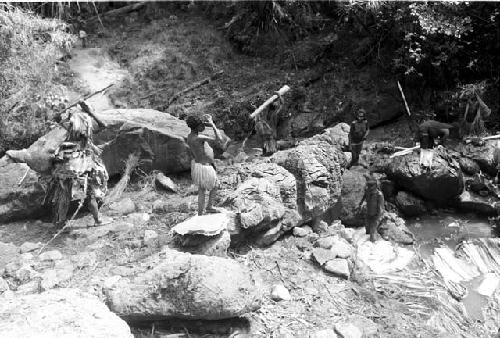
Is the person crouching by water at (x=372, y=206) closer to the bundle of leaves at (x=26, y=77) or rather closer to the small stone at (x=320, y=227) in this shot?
the small stone at (x=320, y=227)

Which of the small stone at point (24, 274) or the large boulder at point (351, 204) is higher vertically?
the small stone at point (24, 274)

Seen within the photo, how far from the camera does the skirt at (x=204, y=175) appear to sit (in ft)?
20.5

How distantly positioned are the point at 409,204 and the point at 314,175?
2.81m

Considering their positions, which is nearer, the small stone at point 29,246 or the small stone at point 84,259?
the small stone at point 84,259

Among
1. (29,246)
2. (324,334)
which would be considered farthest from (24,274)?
(324,334)

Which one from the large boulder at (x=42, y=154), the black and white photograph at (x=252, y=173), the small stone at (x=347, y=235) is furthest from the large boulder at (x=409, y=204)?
the large boulder at (x=42, y=154)

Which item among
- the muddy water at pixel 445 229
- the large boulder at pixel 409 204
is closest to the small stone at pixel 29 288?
the muddy water at pixel 445 229

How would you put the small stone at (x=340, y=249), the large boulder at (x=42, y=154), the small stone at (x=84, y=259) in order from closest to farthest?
the small stone at (x=84, y=259), the small stone at (x=340, y=249), the large boulder at (x=42, y=154)

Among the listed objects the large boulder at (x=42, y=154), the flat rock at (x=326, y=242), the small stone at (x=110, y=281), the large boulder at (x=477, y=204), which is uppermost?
the large boulder at (x=42, y=154)

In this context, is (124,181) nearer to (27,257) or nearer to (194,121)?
(27,257)

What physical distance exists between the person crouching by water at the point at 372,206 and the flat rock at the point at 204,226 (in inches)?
109

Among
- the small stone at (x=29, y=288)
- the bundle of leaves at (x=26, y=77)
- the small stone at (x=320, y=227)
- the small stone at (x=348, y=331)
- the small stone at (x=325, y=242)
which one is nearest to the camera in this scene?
the small stone at (x=348, y=331)

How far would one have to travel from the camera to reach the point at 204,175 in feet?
20.5

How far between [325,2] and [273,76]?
273 centimetres
